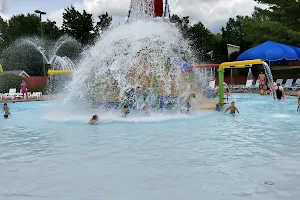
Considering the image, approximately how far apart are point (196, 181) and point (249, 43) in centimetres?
3625

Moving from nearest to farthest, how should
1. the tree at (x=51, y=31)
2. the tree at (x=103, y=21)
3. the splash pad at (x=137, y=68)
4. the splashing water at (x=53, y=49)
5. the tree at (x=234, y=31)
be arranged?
1. the splash pad at (x=137, y=68)
2. the splashing water at (x=53, y=49)
3. the tree at (x=51, y=31)
4. the tree at (x=103, y=21)
5. the tree at (x=234, y=31)

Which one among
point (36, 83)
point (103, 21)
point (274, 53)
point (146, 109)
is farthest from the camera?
point (103, 21)

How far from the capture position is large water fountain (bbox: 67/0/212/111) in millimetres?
14219

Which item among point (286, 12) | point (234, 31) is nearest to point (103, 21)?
point (234, 31)

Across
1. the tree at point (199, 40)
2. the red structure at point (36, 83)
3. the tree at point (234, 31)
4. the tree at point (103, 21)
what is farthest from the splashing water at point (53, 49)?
the tree at point (234, 31)

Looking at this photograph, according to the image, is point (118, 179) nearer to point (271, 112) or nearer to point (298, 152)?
point (298, 152)

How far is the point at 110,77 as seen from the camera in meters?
14.7

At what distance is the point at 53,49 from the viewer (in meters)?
43.5

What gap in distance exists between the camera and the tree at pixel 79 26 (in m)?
47.6

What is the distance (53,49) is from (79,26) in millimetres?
6224

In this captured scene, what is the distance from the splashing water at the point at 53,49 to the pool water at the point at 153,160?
2420cm

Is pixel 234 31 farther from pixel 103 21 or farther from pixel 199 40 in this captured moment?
pixel 103 21

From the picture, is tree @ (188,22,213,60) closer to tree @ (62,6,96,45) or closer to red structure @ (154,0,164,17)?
tree @ (62,6,96,45)

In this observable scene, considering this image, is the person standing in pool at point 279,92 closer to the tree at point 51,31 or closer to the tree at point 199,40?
the tree at point 199,40
